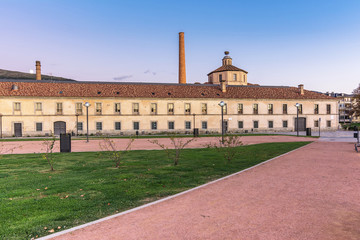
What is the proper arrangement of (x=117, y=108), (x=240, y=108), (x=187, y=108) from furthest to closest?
(x=240, y=108)
(x=187, y=108)
(x=117, y=108)

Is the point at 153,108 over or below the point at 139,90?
below

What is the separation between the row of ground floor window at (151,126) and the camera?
38.4 metres

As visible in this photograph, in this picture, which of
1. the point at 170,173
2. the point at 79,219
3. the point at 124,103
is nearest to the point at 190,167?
the point at 170,173

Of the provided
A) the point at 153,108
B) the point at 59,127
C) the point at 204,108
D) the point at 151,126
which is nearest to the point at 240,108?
the point at 204,108

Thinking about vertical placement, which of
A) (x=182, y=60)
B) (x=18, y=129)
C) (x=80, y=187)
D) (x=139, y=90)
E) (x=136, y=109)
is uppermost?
(x=182, y=60)

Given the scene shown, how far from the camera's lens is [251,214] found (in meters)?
5.32

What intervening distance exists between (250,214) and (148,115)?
37.6 m

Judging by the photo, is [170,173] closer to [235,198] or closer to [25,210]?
[235,198]

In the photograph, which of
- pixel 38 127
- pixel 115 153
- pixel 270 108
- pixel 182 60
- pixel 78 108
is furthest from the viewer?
pixel 182 60

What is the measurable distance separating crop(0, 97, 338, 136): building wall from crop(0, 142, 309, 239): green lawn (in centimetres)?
2865

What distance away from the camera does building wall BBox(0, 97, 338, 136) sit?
125 ft

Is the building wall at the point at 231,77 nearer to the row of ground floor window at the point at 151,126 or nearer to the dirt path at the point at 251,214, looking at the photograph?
the row of ground floor window at the point at 151,126

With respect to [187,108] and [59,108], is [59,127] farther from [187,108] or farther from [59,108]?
[187,108]

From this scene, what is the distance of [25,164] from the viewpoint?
11938 millimetres
